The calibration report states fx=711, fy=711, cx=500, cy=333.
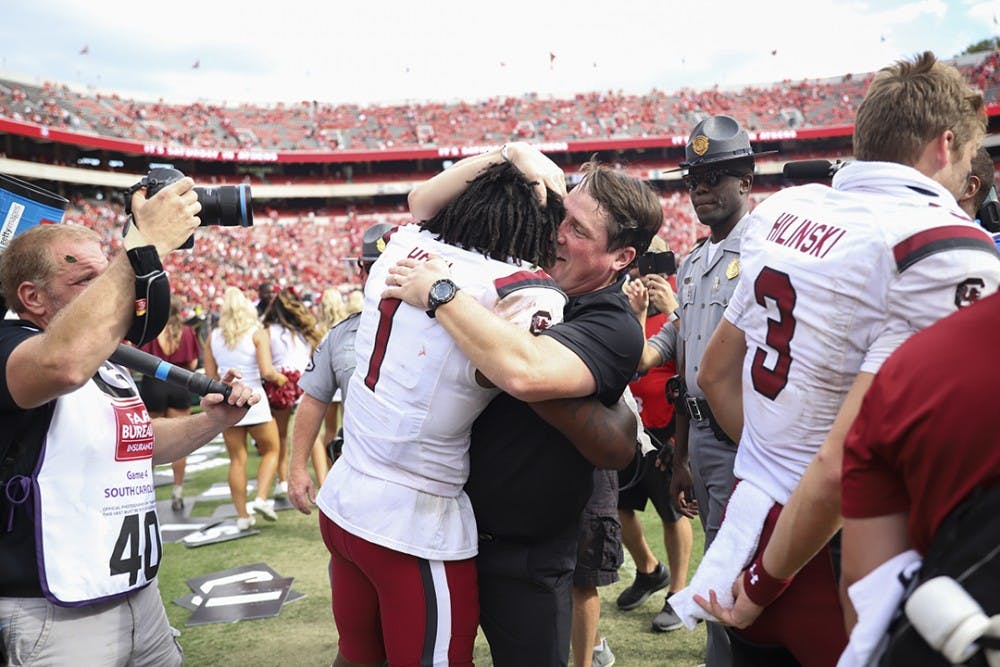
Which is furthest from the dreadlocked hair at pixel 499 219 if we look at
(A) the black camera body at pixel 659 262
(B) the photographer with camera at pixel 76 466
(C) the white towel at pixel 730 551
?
(A) the black camera body at pixel 659 262

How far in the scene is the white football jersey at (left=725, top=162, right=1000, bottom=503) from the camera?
1326 mm

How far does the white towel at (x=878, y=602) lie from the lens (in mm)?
1084

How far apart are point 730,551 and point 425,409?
2.64 feet

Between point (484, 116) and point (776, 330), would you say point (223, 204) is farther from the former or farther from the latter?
point (484, 116)

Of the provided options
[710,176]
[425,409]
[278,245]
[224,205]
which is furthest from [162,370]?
[278,245]

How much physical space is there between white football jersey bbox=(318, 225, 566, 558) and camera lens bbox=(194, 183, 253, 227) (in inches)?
18.6

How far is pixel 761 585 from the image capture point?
4.98 feet

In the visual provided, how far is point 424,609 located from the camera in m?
1.85

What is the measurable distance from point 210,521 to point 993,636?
6558 mm

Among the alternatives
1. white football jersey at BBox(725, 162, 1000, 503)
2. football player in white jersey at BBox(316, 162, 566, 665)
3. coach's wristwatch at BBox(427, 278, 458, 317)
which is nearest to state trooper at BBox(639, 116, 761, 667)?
white football jersey at BBox(725, 162, 1000, 503)

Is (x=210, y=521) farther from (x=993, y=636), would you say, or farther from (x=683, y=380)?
(x=993, y=636)

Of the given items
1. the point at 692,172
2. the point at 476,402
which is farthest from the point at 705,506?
the point at 476,402

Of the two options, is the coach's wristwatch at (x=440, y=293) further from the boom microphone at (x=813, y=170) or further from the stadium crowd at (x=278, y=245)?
the stadium crowd at (x=278, y=245)

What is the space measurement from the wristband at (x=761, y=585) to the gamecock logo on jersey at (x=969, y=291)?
0.65m
